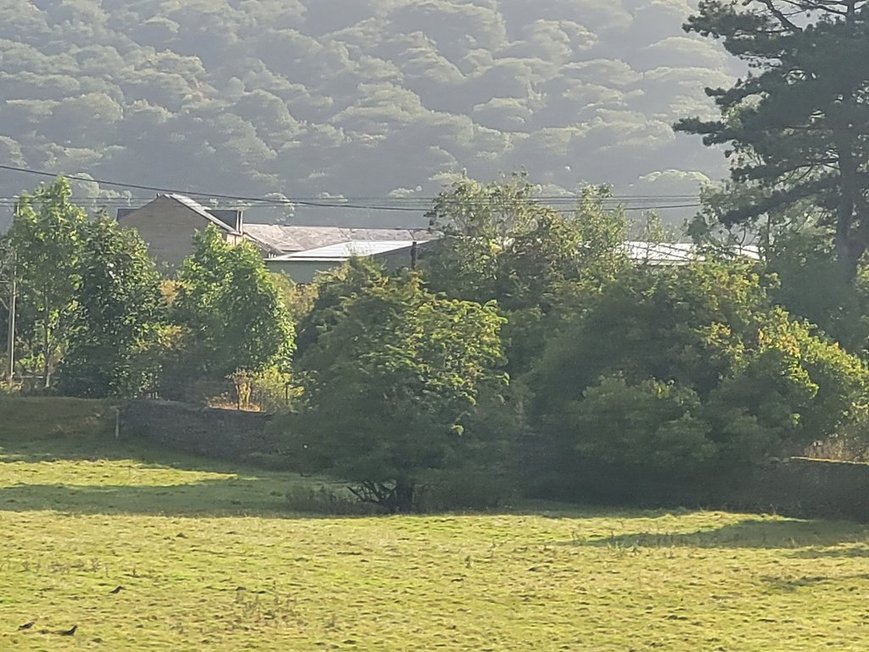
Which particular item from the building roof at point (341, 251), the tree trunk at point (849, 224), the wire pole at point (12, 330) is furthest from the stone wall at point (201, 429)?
the building roof at point (341, 251)

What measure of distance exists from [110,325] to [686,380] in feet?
64.0

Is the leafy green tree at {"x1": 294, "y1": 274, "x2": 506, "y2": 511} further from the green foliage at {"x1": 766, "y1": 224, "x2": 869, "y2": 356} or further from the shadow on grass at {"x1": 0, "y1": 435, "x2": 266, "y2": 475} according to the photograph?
the green foliage at {"x1": 766, "y1": 224, "x2": 869, "y2": 356}

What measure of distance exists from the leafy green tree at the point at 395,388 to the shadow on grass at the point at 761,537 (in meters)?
5.50

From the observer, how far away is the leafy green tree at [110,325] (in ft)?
128

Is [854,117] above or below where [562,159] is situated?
below

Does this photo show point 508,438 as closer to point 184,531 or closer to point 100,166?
point 184,531

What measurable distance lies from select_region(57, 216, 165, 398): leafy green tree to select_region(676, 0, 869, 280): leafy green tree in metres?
16.5

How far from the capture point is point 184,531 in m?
19.5

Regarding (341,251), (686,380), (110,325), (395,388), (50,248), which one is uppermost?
(341,251)

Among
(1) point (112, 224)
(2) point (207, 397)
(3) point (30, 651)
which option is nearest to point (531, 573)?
(3) point (30, 651)

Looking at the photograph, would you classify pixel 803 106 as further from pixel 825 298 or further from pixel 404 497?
pixel 404 497

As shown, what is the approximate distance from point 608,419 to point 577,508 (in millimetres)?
1911

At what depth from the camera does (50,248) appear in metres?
40.7

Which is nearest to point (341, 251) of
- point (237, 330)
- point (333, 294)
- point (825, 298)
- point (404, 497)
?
point (237, 330)
